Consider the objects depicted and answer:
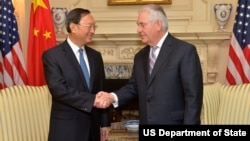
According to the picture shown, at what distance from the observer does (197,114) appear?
101 inches

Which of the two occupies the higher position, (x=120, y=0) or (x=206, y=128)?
(x=120, y=0)

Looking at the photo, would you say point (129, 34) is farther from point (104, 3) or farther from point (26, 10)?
point (26, 10)

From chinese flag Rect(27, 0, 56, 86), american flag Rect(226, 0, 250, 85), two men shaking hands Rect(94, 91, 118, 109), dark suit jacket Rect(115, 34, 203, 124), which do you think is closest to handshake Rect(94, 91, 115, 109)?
two men shaking hands Rect(94, 91, 118, 109)

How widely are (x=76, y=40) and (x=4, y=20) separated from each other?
1955 millimetres

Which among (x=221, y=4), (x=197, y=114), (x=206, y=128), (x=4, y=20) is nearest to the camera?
(x=206, y=128)

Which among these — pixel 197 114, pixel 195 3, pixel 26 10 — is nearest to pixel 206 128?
pixel 197 114

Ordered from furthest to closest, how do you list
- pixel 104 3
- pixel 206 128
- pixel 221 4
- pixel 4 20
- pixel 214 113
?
pixel 104 3 → pixel 221 4 → pixel 4 20 → pixel 214 113 → pixel 206 128

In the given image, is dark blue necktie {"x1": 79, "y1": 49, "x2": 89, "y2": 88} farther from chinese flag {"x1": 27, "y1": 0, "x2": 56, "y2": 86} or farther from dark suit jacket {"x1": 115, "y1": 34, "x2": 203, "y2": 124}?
chinese flag {"x1": 27, "y1": 0, "x2": 56, "y2": 86}

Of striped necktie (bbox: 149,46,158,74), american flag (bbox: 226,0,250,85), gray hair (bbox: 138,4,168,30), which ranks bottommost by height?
american flag (bbox: 226,0,250,85)

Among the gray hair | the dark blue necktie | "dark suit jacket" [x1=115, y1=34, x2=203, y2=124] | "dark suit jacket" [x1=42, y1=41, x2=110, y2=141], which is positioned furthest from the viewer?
the dark blue necktie

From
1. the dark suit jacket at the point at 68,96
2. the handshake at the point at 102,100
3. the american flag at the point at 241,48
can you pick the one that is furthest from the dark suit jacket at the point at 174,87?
the american flag at the point at 241,48

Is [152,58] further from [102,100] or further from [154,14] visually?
[102,100]

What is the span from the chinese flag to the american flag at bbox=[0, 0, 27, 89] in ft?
0.40

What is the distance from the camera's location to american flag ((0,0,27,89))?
4.59m
